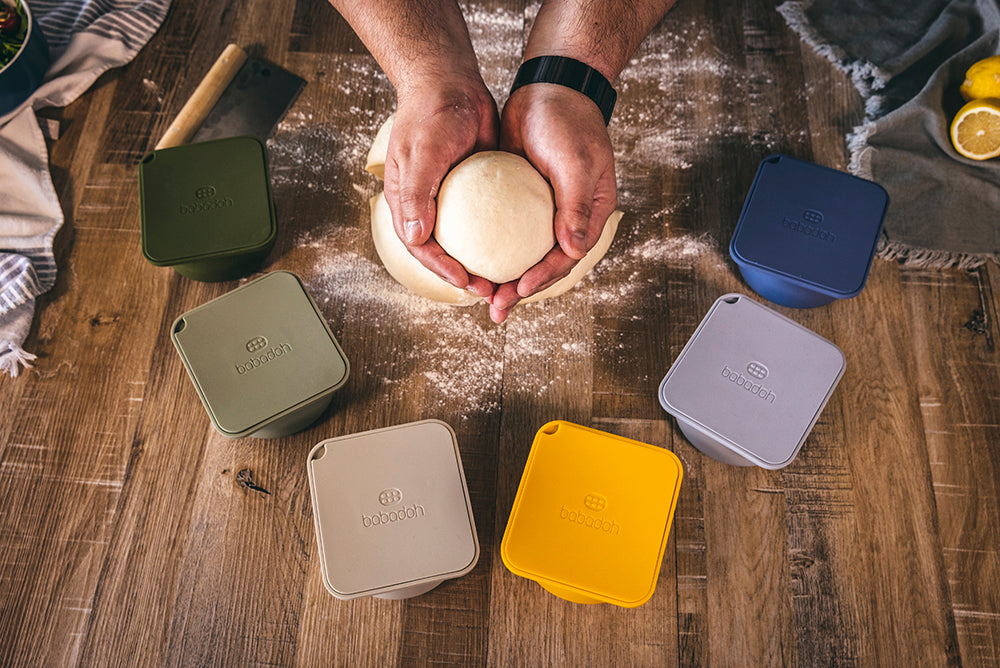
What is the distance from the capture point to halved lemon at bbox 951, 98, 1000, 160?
1.08 m

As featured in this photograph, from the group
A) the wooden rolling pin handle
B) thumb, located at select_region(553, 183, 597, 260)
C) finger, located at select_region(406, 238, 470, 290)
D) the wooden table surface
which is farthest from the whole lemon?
the wooden rolling pin handle

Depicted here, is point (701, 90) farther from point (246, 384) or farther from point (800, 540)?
point (246, 384)

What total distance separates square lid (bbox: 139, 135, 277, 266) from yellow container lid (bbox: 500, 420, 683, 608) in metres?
0.59

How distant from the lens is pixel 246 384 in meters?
0.90

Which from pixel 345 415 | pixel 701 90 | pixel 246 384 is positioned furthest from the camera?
pixel 701 90

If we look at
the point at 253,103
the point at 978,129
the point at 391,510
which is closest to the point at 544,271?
the point at 391,510

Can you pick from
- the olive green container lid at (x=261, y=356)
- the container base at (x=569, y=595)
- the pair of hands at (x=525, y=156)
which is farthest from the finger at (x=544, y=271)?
the container base at (x=569, y=595)

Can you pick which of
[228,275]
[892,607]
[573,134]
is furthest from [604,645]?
[228,275]

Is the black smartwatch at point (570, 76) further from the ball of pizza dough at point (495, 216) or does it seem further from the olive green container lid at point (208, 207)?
the olive green container lid at point (208, 207)

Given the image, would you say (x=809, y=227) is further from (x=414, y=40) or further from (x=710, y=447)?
(x=414, y=40)

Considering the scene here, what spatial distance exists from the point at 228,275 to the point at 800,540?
3.47ft

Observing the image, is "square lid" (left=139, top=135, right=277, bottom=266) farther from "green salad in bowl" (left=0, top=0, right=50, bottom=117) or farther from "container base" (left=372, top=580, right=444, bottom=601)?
"container base" (left=372, top=580, right=444, bottom=601)

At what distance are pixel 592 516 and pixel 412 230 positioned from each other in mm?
478

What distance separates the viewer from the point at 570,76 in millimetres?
946
